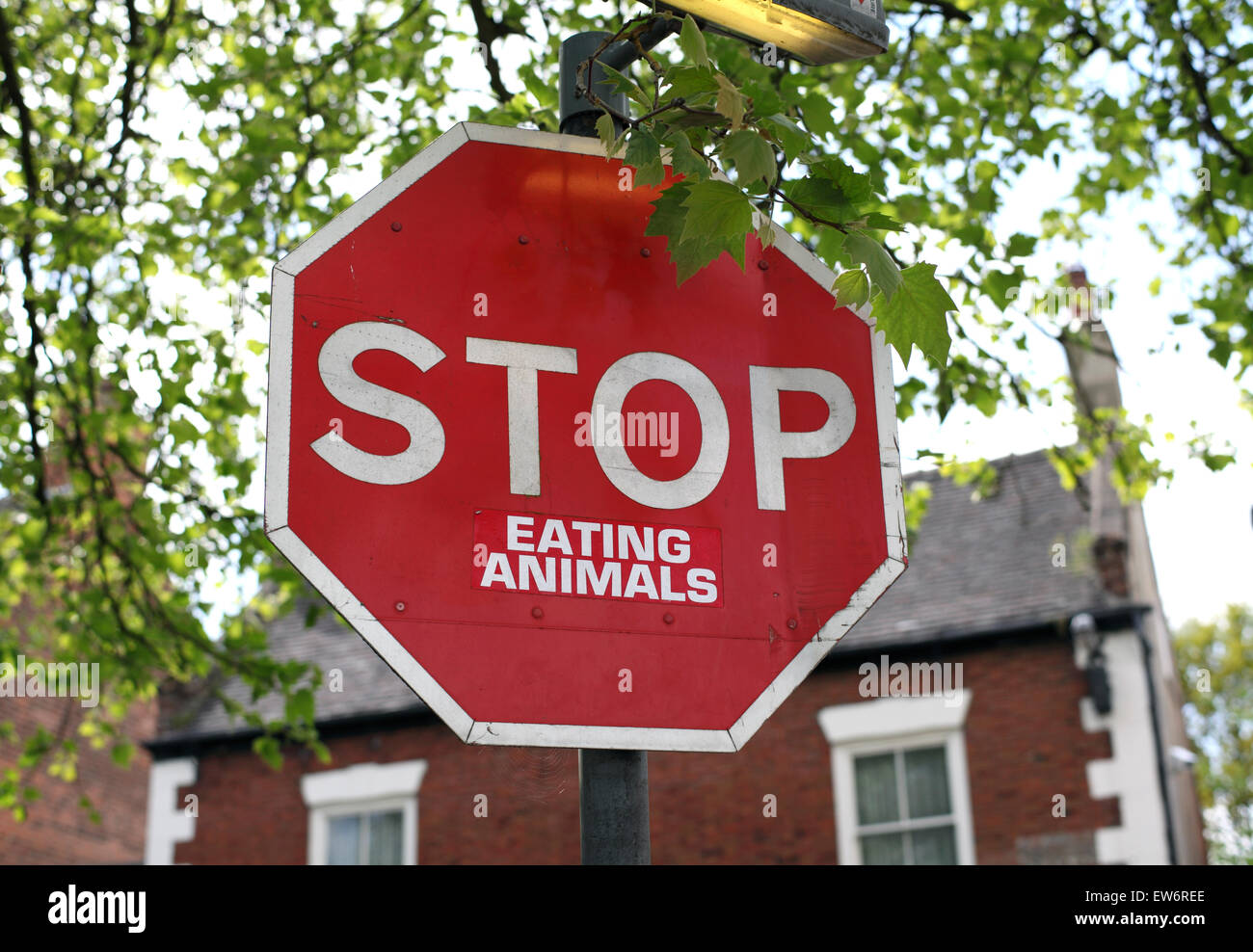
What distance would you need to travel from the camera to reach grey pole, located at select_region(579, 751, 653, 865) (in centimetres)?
189

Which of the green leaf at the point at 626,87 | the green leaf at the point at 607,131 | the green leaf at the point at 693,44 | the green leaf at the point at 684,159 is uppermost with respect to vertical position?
the green leaf at the point at 693,44

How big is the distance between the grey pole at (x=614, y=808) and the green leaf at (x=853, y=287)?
0.86 m

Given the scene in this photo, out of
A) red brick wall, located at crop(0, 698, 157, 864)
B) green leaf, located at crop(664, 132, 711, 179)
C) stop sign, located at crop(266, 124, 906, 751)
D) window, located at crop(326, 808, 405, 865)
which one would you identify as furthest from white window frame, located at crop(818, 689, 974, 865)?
green leaf, located at crop(664, 132, 711, 179)

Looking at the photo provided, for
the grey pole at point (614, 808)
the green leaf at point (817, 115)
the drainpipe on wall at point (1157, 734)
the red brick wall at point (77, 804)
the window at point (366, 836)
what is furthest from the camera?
the red brick wall at point (77, 804)

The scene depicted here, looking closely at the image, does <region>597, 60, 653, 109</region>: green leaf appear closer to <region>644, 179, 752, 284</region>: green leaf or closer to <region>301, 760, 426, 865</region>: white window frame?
<region>644, 179, 752, 284</region>: green leaf

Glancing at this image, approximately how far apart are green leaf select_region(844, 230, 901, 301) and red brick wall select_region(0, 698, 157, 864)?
1501 cm

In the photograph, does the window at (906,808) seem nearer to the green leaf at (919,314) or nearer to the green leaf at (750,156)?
the green leaf at (919,314)

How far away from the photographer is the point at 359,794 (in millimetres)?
14914

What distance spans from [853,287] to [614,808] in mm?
966

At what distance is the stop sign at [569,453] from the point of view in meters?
1.94

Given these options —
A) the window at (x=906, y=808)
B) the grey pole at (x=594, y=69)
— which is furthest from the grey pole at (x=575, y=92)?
the window at (x=906, y=808)

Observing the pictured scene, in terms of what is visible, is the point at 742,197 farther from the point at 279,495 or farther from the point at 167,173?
the point at 167,173

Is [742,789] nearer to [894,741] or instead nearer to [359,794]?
[894,741]
